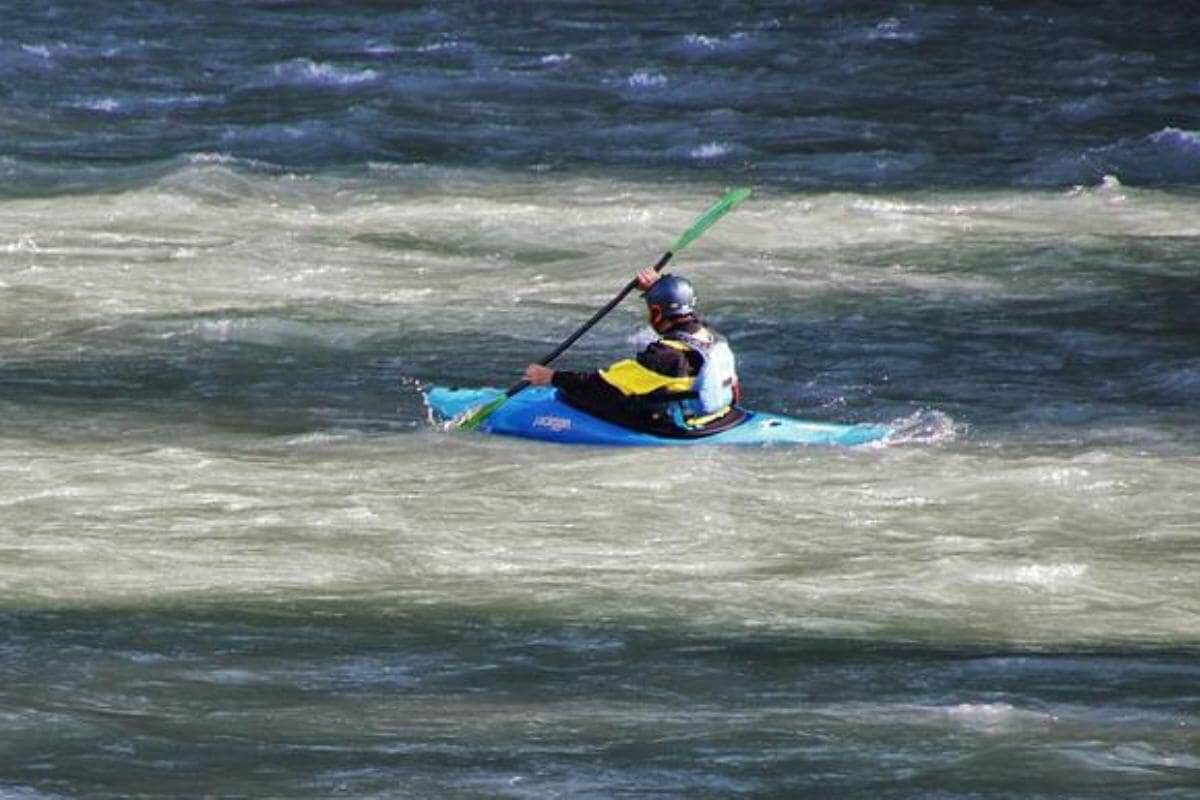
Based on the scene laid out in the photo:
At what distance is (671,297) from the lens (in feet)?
41.3

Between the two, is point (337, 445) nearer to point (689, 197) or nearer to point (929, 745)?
point (929, 745)

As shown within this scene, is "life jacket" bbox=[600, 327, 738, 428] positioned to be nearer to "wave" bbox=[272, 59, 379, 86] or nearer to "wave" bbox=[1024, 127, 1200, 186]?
"wave" bbox=[1024, 127, 1200, 186]

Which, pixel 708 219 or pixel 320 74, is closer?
pixel 708 219

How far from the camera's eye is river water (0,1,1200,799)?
29.4 feet

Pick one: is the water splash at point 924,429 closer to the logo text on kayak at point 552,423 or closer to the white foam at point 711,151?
the logo text on kayak at point 552,423

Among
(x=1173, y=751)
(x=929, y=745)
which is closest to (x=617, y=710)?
(x=929, y=745)

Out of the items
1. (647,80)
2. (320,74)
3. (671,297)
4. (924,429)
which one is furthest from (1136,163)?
(671,297)

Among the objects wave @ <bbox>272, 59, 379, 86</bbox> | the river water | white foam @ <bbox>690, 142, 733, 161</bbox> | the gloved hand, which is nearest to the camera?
the river water

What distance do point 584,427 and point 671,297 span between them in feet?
2.85

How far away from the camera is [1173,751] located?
8.66 metres

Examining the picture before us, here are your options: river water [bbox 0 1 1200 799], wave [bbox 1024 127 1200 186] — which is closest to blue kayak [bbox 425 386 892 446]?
river water [bbox 0 1 1200 799]

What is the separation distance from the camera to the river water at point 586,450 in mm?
8969

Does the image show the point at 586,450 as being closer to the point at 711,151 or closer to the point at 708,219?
the point at 708,219

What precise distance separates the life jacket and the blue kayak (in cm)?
12
